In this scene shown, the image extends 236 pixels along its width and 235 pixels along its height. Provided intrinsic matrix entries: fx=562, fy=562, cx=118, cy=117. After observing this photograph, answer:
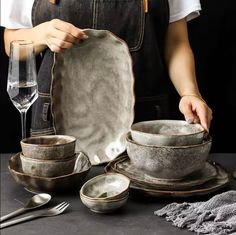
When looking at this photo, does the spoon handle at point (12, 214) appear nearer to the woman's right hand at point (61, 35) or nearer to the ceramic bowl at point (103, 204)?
the ceramic bowl at point (103, 204)

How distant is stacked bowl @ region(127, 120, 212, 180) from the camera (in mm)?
1103

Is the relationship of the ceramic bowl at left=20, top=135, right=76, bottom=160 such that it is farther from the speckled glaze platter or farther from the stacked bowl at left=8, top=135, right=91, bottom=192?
the speckled glaze platter

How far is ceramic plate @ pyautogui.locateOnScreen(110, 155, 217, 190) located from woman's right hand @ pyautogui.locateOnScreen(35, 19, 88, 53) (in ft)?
1.09

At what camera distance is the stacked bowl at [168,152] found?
1.10 meters

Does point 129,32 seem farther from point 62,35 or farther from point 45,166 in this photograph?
point 45,166

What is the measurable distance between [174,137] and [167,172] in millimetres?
76

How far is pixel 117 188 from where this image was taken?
111cm

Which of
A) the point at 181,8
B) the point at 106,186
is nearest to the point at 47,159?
the point at 106,186

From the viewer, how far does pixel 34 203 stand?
1099 mm

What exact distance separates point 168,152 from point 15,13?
0.86 metres

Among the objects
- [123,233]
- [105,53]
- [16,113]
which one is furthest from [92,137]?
[16,113]

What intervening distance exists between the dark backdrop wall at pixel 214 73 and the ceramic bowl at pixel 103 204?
1.19 meters

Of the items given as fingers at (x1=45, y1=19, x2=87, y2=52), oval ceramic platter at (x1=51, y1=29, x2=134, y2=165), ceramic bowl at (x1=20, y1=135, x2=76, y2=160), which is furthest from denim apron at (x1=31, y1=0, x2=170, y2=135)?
ceramic bowl at (x1=20, y1=135, x2=76, y2=160)

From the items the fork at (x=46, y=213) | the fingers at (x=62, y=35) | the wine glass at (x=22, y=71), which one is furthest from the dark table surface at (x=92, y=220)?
the fingers at (x=62, y=35)
